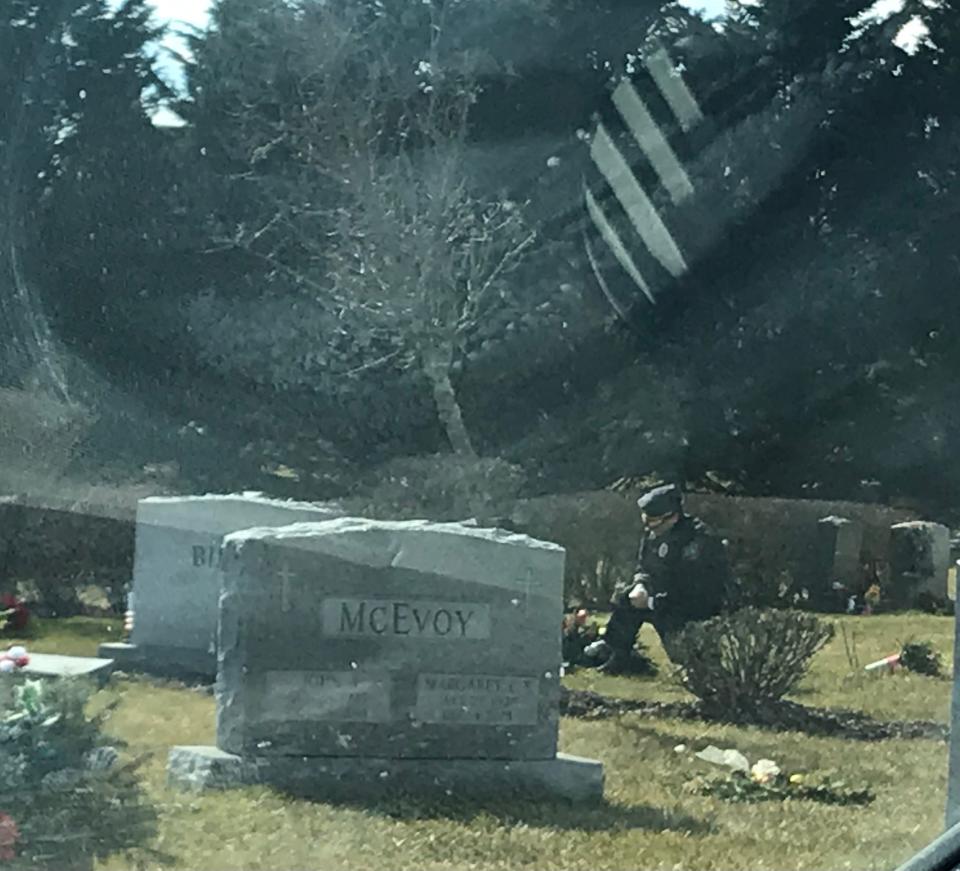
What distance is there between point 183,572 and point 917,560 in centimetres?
175

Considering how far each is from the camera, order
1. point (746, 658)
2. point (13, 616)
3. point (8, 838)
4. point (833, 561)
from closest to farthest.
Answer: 1. point (8, 838)
2. point (13, 616)
3. point (746, 658)
4. point (833, 561)

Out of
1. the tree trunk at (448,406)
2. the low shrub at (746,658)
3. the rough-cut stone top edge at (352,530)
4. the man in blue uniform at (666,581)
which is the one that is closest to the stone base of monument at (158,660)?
the rough-cut stone top edge at (352,530)

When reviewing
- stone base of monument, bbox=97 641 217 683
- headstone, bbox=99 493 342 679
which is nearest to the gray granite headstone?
headstone, bbox=99 493 342 679

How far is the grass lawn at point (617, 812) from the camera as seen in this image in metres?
2.71

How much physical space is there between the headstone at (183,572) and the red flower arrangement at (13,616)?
7.0 inches

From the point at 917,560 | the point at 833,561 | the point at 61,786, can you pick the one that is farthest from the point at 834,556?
the point at 61,786

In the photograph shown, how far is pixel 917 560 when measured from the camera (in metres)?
3.17

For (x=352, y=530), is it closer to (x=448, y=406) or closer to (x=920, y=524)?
(x=448, y=406)

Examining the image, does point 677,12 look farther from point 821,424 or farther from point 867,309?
point 821,424

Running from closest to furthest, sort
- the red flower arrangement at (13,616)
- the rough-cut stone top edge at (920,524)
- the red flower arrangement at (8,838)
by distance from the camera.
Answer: the red flower arrangement at (8,838) < the red flower arrangement at (13,616) < the rough-cut stone top edge at (920,524)

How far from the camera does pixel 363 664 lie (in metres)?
2.91

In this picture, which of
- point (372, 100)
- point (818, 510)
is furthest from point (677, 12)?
point (818, 510)

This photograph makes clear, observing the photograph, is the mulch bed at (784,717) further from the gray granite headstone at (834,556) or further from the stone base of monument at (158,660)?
the stone base of monument at (158,660)

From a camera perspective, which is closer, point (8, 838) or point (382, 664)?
point (8, 838)
